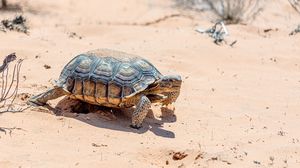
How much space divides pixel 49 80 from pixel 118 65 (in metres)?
1.89

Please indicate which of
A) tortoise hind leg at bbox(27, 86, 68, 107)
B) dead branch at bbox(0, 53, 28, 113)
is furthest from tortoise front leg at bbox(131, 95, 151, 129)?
dead branch at bbox(0, 53, 28, 113)

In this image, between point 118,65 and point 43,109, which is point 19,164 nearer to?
point 43,109

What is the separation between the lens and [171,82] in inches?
174

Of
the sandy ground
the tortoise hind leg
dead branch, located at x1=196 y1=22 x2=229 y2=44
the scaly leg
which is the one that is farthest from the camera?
dead branch, located at x1=196 y1=22 x2=229 y2=44

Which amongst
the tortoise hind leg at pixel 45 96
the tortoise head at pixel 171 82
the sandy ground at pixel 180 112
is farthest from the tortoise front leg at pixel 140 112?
the tortoise hind leg at pixel 45 96

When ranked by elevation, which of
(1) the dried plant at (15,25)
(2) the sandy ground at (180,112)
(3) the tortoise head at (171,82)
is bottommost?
(2) the sandy ground at (180,112)

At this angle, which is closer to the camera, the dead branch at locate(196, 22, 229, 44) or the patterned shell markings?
the patterned shell markings

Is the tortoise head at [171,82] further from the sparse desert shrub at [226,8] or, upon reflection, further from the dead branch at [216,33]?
the sparse desert shrub at [226,8]

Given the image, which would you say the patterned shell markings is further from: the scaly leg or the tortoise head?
the scaly leg

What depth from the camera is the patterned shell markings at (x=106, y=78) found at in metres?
4.35

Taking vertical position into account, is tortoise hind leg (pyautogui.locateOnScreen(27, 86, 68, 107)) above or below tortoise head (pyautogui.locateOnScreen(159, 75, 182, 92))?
below

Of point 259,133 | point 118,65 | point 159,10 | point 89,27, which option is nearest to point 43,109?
point 118,65

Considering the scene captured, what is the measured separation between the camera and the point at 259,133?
4.25 metres

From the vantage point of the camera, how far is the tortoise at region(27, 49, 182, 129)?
14.2 feet
